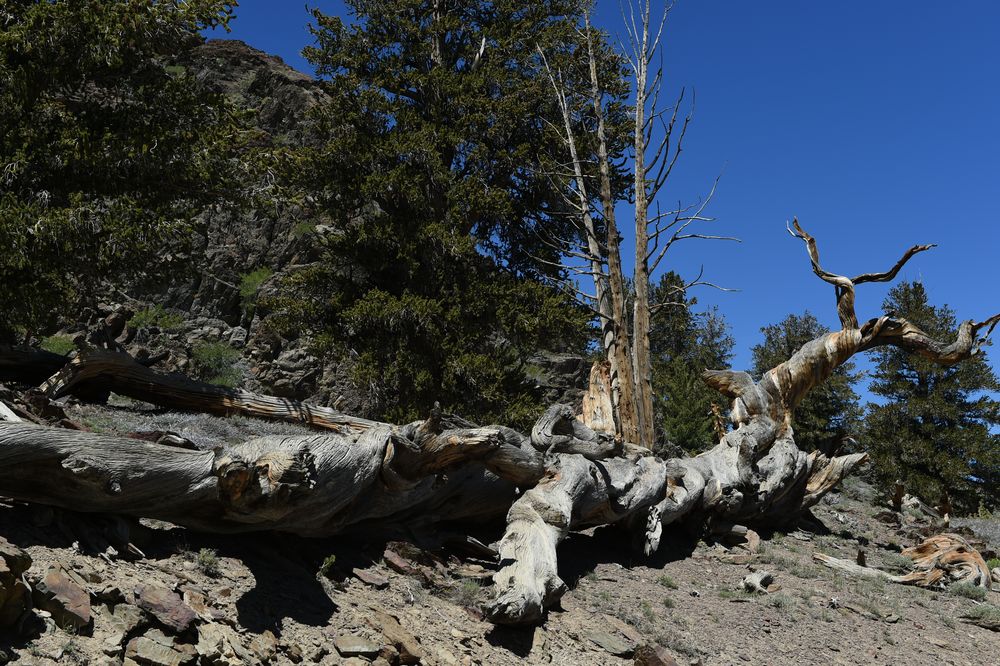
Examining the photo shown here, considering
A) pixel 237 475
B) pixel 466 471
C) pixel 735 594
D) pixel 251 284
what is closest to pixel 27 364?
pixel 466 471

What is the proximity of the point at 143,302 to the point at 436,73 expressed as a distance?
13372 millimetres

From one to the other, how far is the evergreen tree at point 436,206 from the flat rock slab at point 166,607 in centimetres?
1035

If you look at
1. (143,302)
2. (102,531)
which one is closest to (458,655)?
(102,531)

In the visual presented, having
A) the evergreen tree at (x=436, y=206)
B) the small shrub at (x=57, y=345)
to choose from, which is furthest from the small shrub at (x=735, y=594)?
the small shrub at (x=57, y=345)

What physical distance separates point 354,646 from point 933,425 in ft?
76.3

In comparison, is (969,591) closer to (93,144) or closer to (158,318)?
(93,144)

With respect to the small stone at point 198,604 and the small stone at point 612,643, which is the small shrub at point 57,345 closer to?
the small stone at point 198,604

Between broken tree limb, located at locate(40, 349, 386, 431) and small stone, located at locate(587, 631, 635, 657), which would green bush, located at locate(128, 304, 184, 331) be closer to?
broken tree limb, located at locate(40, 349, 386, 431)

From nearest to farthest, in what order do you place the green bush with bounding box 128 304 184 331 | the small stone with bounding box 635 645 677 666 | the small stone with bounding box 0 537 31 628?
the small stone with bounding box 0 537 31 628 < the small stone with bounding box 635 645 677 666 < the green bush with bounding box 128 304 184 331

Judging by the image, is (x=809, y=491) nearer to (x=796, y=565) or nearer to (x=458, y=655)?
(x=796, y=565)

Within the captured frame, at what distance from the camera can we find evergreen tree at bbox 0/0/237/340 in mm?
9844

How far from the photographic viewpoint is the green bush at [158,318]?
2425 cm

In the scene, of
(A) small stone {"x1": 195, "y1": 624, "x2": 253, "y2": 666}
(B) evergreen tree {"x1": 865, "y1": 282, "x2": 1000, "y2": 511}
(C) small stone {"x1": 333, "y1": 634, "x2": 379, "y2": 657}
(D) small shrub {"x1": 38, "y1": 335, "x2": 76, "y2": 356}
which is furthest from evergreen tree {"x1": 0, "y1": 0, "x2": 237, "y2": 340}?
(B) evergreen tree {"x1": 865, "y1": 282, "x2": 1000, "y2": 511}

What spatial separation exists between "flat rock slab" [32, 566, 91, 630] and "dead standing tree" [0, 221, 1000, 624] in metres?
0.68
